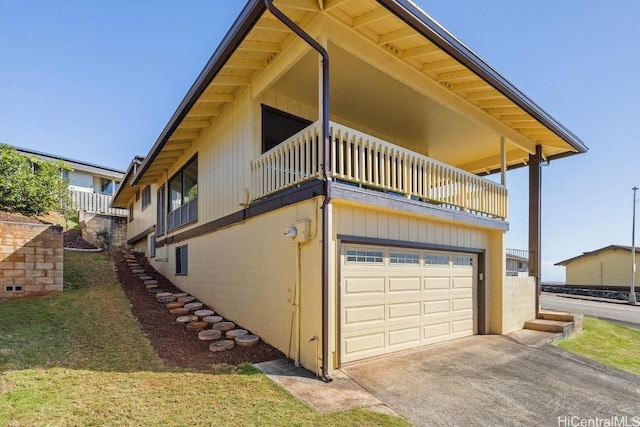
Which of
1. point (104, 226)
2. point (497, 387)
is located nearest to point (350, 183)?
point (497, 387)

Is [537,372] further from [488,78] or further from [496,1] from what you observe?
[496,1]

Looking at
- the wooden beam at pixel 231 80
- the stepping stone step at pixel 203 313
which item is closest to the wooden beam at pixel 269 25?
the wooden beam at pixel 231 80

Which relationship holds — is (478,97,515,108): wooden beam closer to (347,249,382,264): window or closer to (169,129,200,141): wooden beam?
(347,249,382,264): window

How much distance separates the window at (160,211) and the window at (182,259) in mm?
2183

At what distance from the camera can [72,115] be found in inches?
540

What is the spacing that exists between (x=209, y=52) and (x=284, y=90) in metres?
1.65

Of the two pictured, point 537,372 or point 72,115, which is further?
point 72,115

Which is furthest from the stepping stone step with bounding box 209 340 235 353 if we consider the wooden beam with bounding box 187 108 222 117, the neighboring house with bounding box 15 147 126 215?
the neighboring house with bounding box 15 147 126 215

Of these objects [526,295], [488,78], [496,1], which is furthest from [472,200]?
[496,1]

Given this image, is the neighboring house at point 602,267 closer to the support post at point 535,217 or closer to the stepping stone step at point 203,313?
the support post at point 535,217

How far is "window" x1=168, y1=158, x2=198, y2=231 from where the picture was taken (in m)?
10.3

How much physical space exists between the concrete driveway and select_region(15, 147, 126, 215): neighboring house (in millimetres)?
21025

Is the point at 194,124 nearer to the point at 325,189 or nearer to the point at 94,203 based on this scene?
the point at 325,189

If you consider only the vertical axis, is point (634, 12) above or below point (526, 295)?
above
